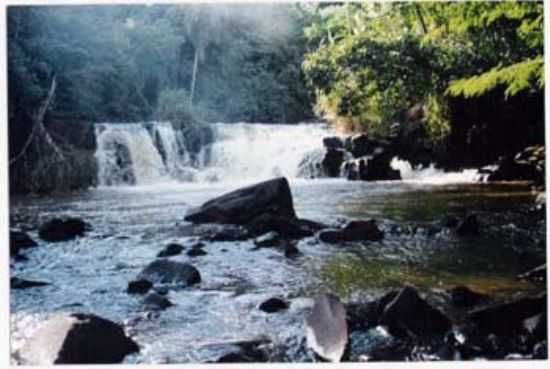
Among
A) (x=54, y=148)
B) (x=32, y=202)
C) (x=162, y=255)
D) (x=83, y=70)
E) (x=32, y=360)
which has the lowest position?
(x=32, y=360)

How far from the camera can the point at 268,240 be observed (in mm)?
3615

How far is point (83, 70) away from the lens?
343 centimetres

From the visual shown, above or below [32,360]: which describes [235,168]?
above

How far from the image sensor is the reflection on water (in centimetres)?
298

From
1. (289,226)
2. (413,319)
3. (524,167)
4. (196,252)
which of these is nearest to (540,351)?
(413,319)

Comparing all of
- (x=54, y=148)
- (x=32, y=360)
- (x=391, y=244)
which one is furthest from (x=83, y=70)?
(x=391, y=244)

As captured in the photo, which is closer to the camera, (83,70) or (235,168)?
(83,70)

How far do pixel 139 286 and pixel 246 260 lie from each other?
55 cm

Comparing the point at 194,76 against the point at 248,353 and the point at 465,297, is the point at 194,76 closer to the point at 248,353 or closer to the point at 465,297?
the point at 248,353

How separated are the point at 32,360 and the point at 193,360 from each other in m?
0.66

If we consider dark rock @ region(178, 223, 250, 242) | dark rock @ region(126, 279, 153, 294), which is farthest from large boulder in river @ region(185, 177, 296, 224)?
dark rock @ region(126, 279, 153, 294)

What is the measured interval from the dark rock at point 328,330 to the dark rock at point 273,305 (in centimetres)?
14

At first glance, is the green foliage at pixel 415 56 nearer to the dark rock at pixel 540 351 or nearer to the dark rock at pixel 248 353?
the dark rock at pixel 540 351

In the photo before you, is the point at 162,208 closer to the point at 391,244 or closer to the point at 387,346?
the point at 391,244
